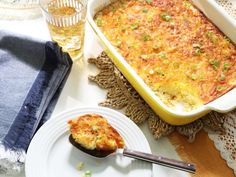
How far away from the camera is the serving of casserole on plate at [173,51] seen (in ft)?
3.77

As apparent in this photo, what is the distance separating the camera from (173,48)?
1.30 m

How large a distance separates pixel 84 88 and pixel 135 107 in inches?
6.7

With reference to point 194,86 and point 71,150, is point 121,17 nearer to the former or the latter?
point 194,86

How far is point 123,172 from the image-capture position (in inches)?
40.2

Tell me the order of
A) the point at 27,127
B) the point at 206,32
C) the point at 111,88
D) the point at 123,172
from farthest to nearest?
the point at 206,32 → the point at 111,88 → the point at 27,127 → the point at 123,172

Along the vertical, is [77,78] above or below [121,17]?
below

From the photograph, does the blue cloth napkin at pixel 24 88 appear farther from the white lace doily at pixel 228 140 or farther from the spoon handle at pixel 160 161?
the white lace doily at pixel 228 140

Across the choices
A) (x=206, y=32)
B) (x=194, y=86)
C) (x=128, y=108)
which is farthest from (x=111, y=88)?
(x=206, y=32)

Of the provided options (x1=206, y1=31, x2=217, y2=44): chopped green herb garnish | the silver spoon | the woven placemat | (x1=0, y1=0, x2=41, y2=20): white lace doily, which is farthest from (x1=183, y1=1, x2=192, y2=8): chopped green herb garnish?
the silver spoon

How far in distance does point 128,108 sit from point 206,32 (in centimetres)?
38

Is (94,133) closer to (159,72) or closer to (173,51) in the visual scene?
(159,72)

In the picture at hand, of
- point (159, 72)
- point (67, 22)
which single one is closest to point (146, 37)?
point (159, 72)

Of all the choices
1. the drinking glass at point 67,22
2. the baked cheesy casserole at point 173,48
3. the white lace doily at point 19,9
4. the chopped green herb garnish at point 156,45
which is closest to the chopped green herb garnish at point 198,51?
the baked cheesy casserole at point 173,48

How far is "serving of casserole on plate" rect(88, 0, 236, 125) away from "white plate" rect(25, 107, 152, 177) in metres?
0.11
